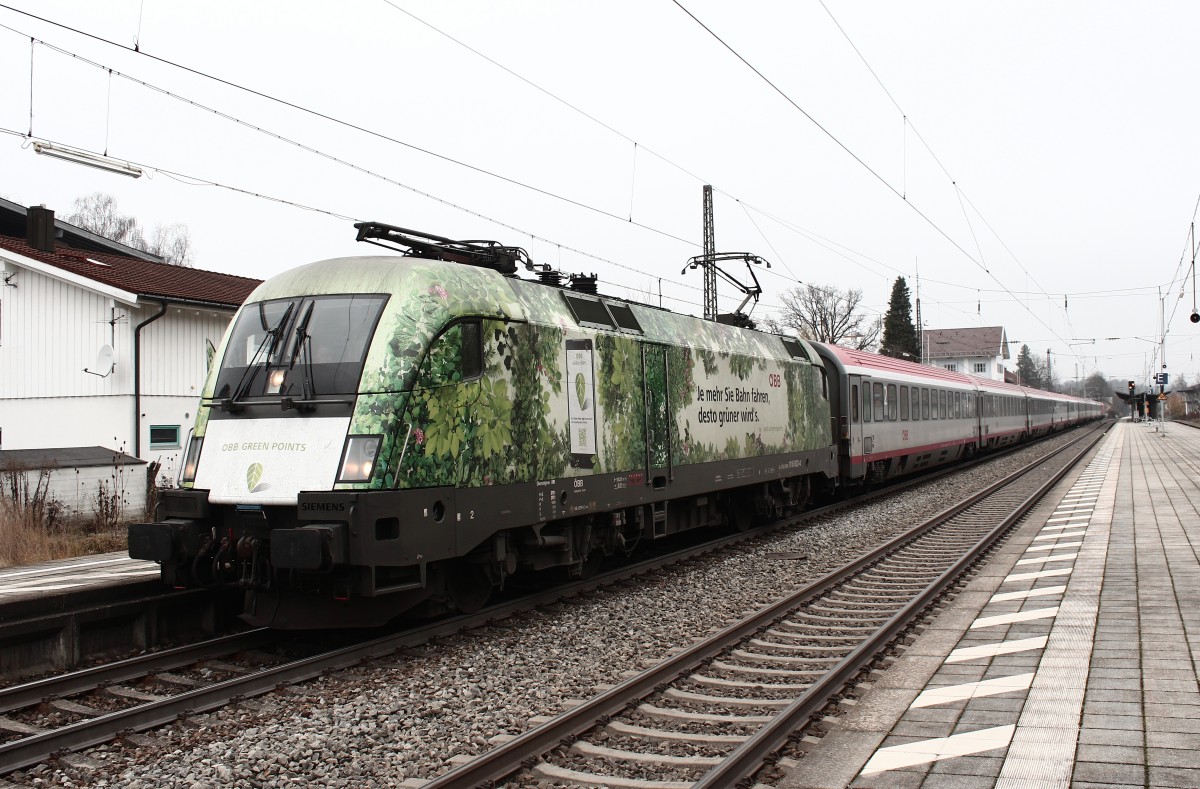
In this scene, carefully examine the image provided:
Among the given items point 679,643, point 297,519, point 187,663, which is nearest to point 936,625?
point 679,643

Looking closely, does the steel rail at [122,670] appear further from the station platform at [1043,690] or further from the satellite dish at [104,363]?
the satellite dish at [104,363]

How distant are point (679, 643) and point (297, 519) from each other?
10.6ft

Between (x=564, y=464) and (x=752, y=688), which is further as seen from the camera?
(x=564, y=464)

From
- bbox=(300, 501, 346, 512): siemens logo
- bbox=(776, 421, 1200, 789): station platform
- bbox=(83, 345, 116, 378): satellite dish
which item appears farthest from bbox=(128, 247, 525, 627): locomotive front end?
bbox=(83, 345, 116, 378): satellite dish

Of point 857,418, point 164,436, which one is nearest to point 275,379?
point 164,436

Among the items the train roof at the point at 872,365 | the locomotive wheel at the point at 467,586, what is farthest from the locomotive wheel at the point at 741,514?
the locomotive wheel at the point at 467,586

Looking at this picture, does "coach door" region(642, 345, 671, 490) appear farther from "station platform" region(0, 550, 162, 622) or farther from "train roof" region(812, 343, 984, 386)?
"train roof" region(812, 343, 984, 386)

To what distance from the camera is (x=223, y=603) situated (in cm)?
876

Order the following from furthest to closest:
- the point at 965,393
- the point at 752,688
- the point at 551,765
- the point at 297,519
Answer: the point at 965,393 → the point at 297,519 → the point at 752,688 → the point at 551,765

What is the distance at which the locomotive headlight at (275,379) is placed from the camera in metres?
7.63

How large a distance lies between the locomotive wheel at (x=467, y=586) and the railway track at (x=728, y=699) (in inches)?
86.8

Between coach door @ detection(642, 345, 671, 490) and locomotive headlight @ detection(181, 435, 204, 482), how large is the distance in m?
4.78

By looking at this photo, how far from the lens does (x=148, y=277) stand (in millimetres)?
19500

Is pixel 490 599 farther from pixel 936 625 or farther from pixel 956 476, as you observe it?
pixel 956 476
